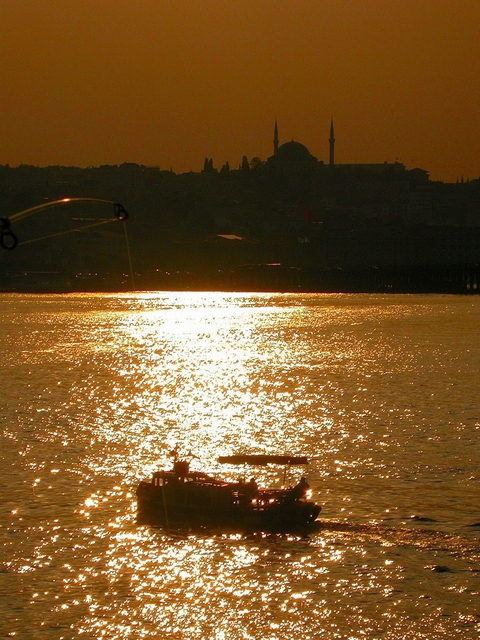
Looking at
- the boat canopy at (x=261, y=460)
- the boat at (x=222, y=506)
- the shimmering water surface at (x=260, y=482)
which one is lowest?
the shimmering water surface at (x=260, y=482)

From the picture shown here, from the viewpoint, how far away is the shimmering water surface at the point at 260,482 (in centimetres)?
1867

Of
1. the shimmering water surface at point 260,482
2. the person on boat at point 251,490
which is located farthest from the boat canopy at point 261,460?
the person on boat at point 251,490

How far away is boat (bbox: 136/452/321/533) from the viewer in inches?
920

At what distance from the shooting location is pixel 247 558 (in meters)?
21.3

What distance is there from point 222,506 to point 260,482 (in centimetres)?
345

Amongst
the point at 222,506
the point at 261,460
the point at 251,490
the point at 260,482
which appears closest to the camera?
the point at 222,506

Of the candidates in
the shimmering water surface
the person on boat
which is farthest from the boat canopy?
the person on boat

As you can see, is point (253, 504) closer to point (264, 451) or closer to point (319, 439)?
point (264, 451)

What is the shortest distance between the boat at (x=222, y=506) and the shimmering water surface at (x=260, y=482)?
43cm

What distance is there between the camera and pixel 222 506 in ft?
78.0

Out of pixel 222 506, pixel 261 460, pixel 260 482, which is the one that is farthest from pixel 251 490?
pixel 260 482

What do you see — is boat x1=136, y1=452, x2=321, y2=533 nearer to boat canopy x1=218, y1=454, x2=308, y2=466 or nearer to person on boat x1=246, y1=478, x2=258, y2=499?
person on boat x1=246, y1=478, x2=258, y2=499

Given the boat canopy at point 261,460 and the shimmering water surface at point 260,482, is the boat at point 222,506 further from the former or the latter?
the boat canopy at point 261,460

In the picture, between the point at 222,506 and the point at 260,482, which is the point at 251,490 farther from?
the point at 260,482
